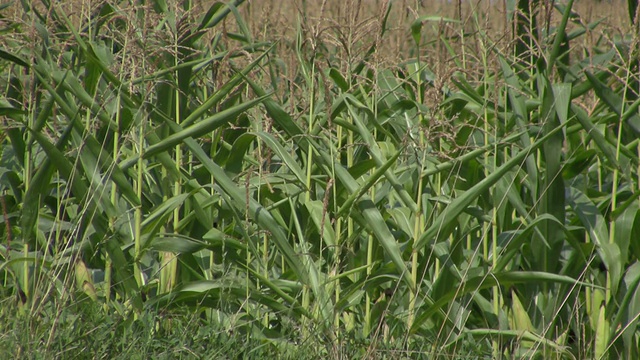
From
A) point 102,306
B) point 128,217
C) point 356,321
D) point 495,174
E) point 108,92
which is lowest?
point 356,321

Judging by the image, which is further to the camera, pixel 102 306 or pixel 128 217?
pixel 128 217

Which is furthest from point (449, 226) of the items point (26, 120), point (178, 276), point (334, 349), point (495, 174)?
point (26, 120)

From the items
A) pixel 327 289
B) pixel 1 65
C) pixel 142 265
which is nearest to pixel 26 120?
pixel 142 265

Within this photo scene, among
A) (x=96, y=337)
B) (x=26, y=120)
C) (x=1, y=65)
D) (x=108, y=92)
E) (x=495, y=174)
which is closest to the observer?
(x=96, y=337)

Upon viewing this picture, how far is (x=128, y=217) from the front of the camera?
2676 millimetres

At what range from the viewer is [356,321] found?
2686 millimetres

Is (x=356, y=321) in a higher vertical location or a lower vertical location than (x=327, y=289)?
lower

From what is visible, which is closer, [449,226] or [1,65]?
[449,226]

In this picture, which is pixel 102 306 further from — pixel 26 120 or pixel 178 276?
pixel 26 120

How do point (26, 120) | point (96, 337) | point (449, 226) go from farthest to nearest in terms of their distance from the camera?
1. point (26, 120)
2. point (449, 226)
3. point (96, 337)

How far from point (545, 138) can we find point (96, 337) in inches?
58.6

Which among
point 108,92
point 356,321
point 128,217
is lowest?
point 356,321

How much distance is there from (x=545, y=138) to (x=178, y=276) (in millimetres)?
1424

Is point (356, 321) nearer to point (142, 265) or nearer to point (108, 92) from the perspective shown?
point (142, 265)
